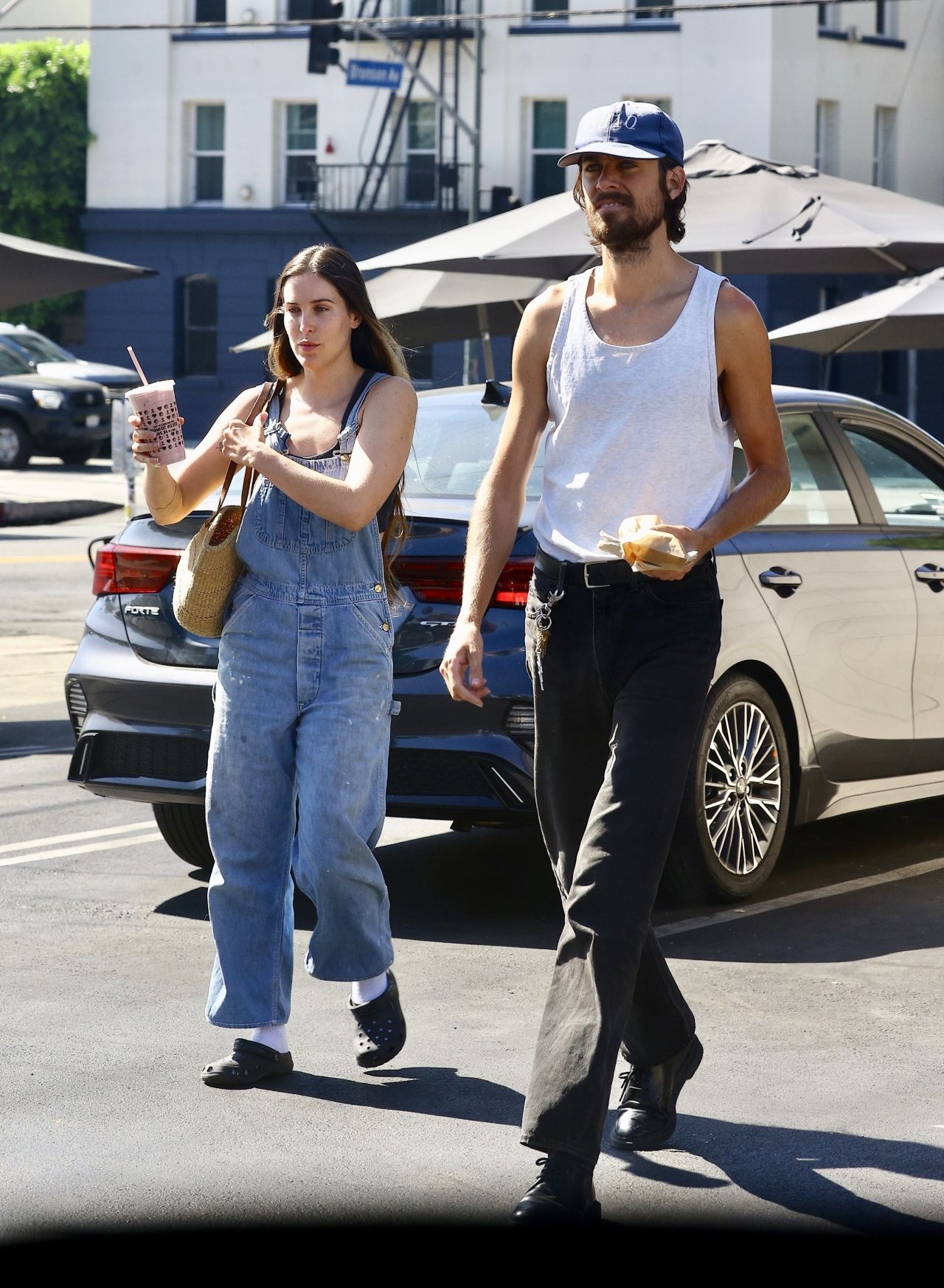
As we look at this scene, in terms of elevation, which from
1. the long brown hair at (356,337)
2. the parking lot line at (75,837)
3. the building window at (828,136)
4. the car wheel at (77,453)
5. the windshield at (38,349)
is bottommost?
the parking lot line at (75,837)

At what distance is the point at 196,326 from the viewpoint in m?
39.8

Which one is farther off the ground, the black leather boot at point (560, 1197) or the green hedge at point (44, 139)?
the green hedge at point (44, 139)

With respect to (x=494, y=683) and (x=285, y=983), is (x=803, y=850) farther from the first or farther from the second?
(x=285, y=983)

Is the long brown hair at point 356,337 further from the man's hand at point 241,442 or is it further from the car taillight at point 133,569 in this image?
the car taillight at point 133,569

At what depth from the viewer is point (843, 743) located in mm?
6629

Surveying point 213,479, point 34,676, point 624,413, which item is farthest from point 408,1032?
point 34,676

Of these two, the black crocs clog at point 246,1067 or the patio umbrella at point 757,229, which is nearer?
the black crocs clog at point 246,1067

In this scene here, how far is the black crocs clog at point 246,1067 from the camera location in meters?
4.57

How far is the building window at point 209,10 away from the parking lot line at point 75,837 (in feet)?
108

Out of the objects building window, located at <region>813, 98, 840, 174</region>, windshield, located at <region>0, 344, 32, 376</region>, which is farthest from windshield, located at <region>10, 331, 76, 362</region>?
building window, located at <region>813, 98, 840, 174</region>

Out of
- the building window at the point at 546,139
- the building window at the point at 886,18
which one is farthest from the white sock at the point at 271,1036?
the building window at the point at 886,18

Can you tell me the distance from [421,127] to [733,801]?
3304cm

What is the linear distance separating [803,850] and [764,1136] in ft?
10.1

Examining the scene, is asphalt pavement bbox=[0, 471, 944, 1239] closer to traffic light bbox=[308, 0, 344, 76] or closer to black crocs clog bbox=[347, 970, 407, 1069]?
black crocs clog bbox=[347, 970, 407, 1069]
